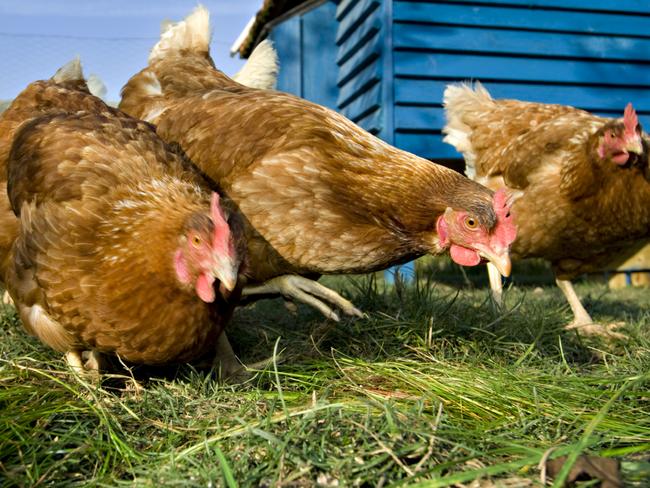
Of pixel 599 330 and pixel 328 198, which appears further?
pixel 599 330

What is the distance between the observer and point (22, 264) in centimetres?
190

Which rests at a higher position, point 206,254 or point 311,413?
point 206,254

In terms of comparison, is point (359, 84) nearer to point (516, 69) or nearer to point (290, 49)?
point (290, 49)

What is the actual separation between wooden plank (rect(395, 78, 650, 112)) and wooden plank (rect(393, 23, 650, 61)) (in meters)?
0.28

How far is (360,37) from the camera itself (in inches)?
209

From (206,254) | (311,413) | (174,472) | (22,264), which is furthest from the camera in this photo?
(22,264)

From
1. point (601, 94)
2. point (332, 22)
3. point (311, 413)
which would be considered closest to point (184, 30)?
point (311, 413)

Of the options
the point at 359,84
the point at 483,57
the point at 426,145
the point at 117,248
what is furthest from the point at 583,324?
the point at 359,84

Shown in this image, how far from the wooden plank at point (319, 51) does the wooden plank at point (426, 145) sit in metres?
1.66

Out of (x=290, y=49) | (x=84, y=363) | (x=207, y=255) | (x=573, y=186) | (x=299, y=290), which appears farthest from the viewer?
(x=290, y=49)

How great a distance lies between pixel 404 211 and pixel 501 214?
1.07ft

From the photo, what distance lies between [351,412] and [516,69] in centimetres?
446

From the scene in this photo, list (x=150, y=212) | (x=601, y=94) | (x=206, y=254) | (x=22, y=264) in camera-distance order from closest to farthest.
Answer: (x=206, y=254) < (x=150, y=212) < (x=22, y=264) < (x=601, y=94)

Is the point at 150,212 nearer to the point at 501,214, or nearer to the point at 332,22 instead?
the point at 501,214
